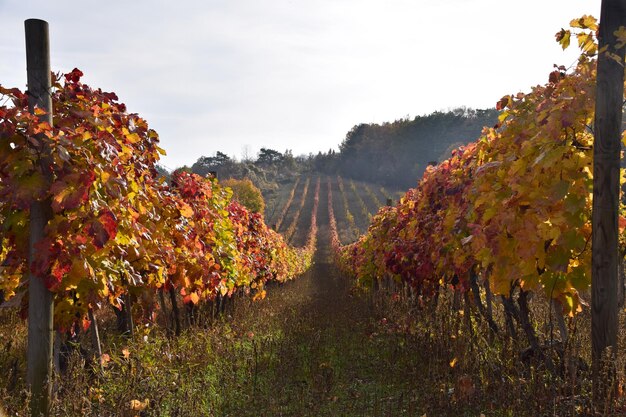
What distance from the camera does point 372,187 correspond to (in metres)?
88.6

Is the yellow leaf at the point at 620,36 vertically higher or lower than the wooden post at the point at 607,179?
higher

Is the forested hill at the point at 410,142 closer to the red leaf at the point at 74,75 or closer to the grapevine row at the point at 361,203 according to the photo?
the grapevine row at the point at 361,203

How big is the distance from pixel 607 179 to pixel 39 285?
12.7 feet

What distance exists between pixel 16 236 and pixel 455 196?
4.59 metres

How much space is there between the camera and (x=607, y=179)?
2953 mm

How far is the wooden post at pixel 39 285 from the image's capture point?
321cm

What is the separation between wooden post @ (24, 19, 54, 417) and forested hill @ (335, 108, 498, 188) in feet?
275

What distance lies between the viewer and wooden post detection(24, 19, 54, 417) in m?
3.21

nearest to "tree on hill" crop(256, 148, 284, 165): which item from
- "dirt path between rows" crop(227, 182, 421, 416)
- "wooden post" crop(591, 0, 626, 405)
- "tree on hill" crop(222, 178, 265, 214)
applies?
"tree on hill" crop(222, 178, 265, 214)

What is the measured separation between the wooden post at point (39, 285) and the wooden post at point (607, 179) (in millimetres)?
3672

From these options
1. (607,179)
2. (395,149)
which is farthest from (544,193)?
(395,149)

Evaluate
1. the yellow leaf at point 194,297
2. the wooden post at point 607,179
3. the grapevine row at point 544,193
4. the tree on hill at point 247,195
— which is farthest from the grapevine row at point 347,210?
the wooden post at point 607,179

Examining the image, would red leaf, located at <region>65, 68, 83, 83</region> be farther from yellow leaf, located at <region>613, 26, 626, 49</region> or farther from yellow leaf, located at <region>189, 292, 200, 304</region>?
yellow leaf, located at <region>613, 26, 626, 49</region>

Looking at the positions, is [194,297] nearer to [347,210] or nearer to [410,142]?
[347,210]
